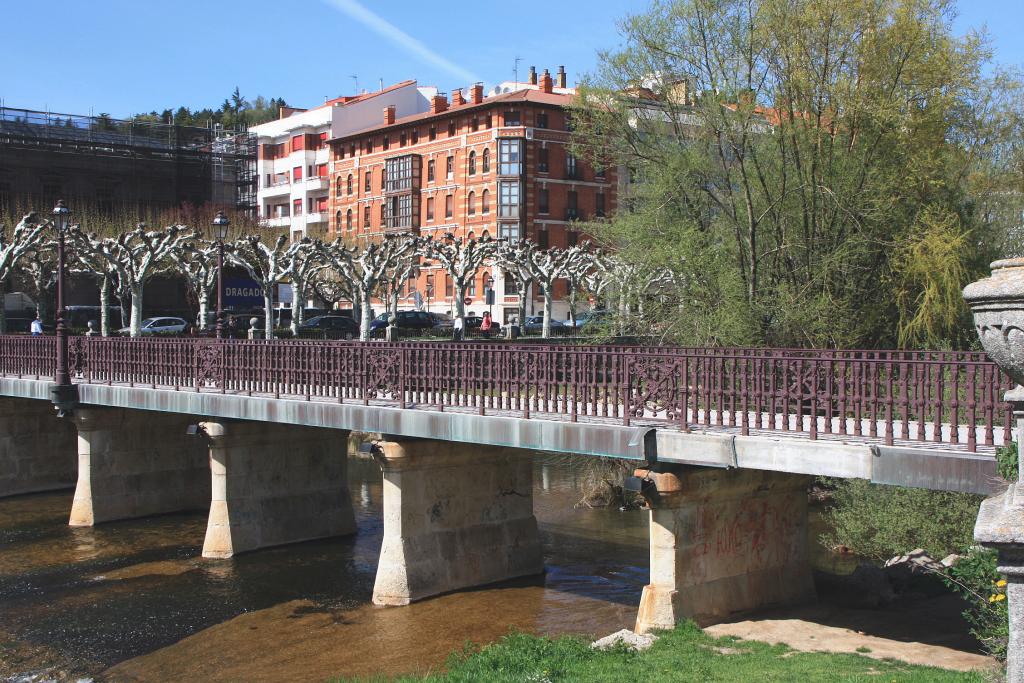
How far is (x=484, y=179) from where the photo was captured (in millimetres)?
73938

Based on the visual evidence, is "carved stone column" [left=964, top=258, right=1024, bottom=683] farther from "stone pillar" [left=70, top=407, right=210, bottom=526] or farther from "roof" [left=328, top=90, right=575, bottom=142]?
"roof" [left=328, top=90, right=575, bottom=142]

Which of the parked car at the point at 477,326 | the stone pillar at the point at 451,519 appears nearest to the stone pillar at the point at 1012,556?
the stone pillar at the point at 451,519

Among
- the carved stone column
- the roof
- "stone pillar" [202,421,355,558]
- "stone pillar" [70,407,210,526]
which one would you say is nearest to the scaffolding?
the roof

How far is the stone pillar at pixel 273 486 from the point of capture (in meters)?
21.9

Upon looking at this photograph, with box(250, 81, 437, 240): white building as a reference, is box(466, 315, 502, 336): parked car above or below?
below

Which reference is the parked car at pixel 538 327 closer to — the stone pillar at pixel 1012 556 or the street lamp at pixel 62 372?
the street lamp at pixel 62 372

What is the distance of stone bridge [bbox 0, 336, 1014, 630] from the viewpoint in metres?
12.0

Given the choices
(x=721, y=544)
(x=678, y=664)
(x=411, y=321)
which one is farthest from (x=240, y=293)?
(x=678, y=664)

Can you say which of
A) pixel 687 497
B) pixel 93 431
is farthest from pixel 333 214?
pixel 687 497

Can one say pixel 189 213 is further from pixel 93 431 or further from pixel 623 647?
pixel 623 647

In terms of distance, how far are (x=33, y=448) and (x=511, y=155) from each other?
156 feet

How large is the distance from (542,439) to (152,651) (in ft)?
22.9

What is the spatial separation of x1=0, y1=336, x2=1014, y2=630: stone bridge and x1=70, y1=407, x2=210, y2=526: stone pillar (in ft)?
0.18

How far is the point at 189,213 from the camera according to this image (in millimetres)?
61594
